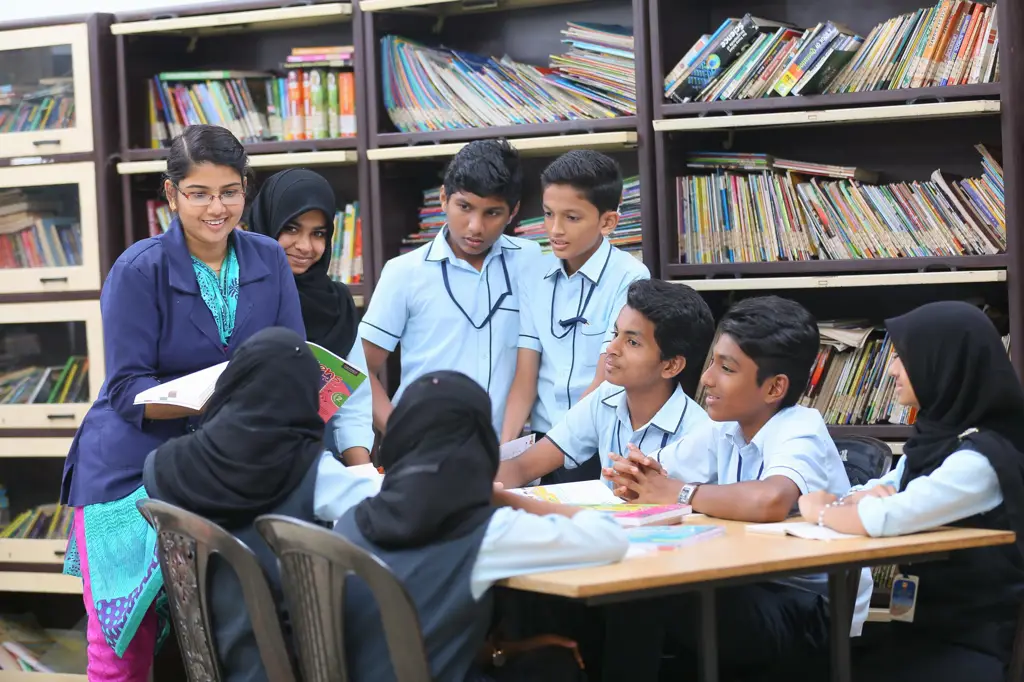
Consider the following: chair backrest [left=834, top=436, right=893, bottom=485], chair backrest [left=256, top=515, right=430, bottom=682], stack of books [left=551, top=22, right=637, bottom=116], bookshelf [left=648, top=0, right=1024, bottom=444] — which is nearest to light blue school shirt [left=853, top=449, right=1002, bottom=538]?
chair backrest [left=834, top=436, right=893, bottom=485]

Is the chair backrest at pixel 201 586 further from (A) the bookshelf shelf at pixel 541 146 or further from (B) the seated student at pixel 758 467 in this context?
(A) the bookshelf shelf at pixel 541 146

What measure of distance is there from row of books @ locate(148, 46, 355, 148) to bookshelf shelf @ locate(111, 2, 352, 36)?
0.12 metres

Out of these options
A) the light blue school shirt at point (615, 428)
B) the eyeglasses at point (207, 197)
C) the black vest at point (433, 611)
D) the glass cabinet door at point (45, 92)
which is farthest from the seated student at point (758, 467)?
the glass cabinet door at point (45, 92)

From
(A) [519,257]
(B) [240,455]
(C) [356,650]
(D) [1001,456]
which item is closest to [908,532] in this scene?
(D) [1001,456]

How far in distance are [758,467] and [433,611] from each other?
99 centimetres

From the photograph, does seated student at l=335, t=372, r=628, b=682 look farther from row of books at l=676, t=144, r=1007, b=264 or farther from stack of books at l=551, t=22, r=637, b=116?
stack of books at l=551, t=22, r=637, b=116

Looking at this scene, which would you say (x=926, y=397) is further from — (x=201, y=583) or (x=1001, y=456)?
(x=201, y=583)

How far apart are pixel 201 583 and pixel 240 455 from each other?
0.24 metres

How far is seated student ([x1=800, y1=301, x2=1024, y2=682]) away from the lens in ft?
7.38

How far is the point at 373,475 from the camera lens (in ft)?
8.36

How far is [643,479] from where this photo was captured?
2.63 m

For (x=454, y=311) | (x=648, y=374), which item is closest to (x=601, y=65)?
(x=454, y=311)

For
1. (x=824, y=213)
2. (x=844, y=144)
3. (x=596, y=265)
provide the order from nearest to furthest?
(x=596, y=265), (x=824, y=213), (x=844, y=144)

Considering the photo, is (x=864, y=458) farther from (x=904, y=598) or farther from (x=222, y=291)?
(x=222, y=291)
